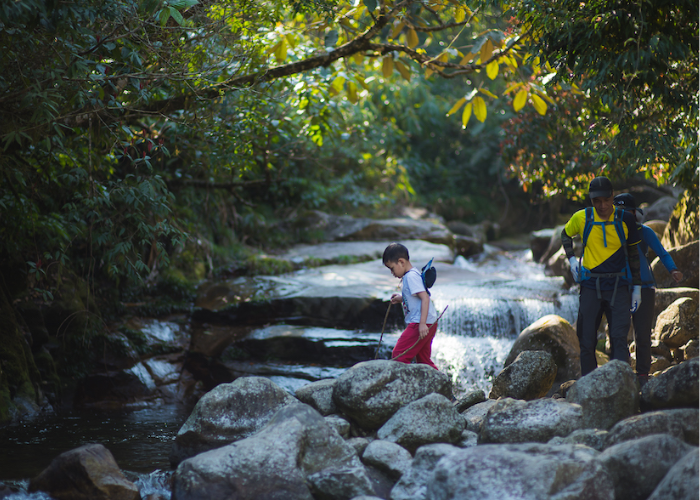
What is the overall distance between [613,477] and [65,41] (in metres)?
4.89

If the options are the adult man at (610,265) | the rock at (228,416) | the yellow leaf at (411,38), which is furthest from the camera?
the yellow leaf at (411,38)

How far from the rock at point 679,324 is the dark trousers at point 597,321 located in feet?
5.34

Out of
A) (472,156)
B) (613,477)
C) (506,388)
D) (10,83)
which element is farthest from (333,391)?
(472,156)

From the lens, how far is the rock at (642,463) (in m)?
3.23

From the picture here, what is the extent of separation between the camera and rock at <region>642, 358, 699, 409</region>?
389 cm

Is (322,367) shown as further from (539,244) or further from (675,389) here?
(539,244)

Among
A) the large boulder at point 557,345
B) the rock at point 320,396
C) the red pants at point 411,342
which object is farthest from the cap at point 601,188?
the rock at point 320,396

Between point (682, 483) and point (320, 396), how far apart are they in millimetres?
2795

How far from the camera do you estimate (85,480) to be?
12.7ft

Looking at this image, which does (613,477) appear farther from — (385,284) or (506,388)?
(385,284)

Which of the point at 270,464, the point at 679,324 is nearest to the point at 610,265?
the point at 679,324

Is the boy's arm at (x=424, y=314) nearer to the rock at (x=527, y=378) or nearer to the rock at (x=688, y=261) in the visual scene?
the rock at (x=527, y=378)

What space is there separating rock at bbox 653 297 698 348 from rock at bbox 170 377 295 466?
4.32m

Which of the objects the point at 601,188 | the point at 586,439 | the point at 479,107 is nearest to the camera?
the point at 586,439
